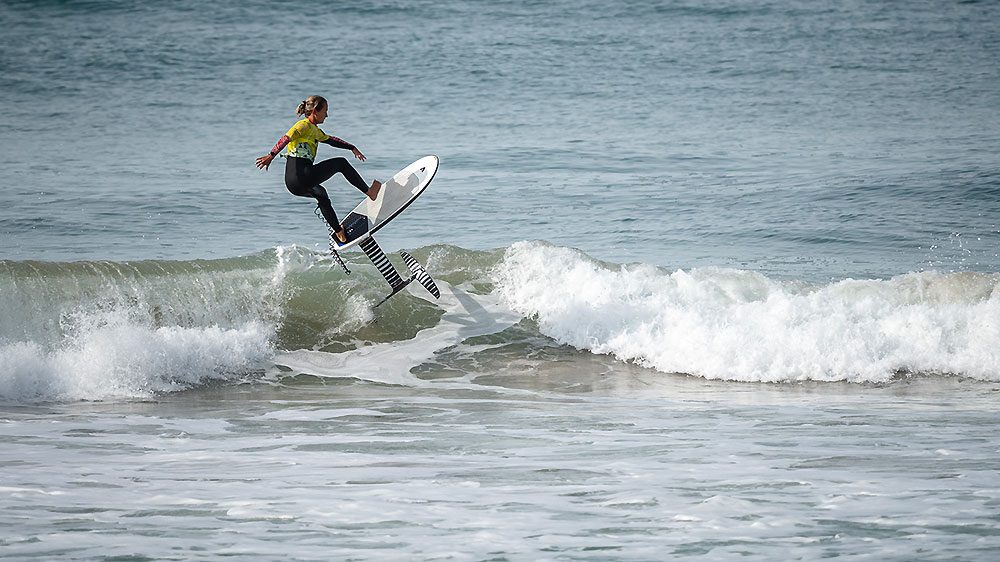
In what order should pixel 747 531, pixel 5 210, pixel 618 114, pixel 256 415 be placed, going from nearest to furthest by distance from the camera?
pixel 747 531
pixel 256 415
pixel 5 210
pixel 618 114

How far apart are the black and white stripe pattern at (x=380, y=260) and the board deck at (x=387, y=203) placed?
0.25 feet

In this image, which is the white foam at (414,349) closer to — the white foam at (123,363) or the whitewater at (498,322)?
the whitewater at (498,322)

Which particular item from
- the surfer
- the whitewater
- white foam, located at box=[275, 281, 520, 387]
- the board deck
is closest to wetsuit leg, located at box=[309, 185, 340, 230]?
the surfer

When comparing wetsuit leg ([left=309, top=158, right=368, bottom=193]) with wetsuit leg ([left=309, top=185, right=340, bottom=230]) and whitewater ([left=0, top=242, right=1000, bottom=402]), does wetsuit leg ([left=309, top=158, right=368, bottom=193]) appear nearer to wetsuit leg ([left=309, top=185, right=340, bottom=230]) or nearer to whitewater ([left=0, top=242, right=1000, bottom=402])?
wetsuit leg ([left=309, top=185, right=340, bottom=230])

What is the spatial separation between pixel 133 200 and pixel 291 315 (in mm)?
6456

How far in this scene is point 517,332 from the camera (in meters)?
11.0

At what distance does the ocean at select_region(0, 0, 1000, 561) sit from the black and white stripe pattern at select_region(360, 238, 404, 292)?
86 cm

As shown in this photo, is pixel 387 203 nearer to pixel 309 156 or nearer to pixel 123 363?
pixel 309 156

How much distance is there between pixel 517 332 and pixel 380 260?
1794 mm

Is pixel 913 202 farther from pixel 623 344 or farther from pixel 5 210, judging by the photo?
pixel 5 210

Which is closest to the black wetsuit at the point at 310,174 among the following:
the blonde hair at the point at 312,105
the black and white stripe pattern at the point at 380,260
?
the blonde hair at the point at 312,105

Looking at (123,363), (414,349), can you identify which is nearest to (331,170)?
(414,349)

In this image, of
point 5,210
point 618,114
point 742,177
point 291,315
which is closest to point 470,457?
point 291,315

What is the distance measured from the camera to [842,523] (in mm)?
5375
